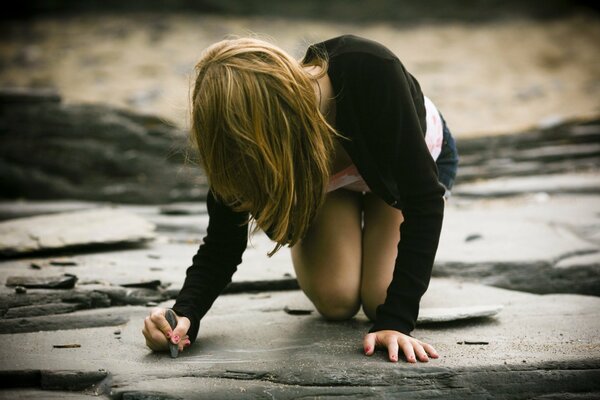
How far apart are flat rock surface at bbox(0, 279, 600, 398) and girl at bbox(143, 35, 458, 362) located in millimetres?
81

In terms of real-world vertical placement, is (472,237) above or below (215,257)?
below

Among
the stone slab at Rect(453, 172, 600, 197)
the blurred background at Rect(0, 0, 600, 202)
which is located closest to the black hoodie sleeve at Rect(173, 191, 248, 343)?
the blurred background at Rect(0, 0, 600, 202)

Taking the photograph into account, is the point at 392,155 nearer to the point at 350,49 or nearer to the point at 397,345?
the point at 350,49

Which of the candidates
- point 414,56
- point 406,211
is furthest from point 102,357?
point 414,56

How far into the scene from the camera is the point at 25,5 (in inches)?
388

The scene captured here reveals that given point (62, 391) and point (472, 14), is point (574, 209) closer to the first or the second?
point (62, 391)

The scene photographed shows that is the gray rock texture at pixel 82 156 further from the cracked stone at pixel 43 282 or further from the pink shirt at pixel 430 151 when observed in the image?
the pink shirt at pixel 430 151

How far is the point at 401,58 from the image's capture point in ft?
28.1

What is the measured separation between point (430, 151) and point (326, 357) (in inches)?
29.2

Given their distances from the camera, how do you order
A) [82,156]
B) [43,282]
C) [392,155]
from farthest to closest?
[82,156] < [43,282] < [392,155]

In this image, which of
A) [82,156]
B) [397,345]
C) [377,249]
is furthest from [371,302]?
[82,156]

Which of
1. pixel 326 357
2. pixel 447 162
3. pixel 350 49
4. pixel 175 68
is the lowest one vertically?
pixel 326 357

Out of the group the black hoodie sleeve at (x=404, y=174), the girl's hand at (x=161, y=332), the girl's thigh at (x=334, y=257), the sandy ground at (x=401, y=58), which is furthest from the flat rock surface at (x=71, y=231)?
the sandy ground at (x=401, y=58)

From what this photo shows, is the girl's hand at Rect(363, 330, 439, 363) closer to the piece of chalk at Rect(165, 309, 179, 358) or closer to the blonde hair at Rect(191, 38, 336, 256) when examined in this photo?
the blonde hair at Rect(191, 38, 336, 256)
